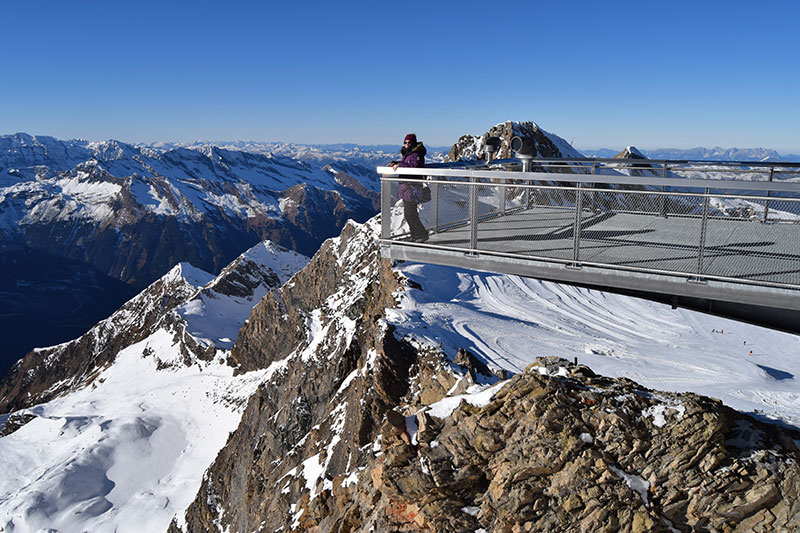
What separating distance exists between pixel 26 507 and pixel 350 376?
52614 mm

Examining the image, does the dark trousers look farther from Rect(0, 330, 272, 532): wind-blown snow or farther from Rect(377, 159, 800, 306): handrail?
Rect(0, 330, 272, 532): wind-blown snow

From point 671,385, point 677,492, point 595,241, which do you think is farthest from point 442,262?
point 671,385

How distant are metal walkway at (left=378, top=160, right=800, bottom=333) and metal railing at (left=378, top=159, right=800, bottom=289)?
0.02 m

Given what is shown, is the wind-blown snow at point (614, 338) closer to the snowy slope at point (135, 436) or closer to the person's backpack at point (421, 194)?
the person's backpack at point (421, 194)

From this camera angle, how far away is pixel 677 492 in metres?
9.10

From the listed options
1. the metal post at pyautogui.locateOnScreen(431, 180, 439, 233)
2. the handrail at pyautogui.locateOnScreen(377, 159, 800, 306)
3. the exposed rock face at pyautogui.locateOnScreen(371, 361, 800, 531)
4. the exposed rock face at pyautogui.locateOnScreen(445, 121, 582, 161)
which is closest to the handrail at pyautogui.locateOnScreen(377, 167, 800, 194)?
the handrail at pyautogui.locateOnScreen(377, 159, 800, 306)

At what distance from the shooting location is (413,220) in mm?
9469

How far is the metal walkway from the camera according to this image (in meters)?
6.72

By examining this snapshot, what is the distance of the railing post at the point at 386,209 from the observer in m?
9.05

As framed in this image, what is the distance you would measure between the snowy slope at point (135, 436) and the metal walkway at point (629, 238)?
59.2 metres

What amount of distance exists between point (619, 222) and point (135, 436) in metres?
81.4

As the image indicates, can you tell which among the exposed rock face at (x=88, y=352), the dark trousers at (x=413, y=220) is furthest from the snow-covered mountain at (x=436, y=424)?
the exposed rock face at (x=88, y=352)

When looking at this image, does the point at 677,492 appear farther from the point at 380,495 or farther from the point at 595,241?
the point at 380,495

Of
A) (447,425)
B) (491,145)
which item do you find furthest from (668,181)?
(447,425)
